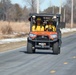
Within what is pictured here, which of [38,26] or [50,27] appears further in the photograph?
[38,26]

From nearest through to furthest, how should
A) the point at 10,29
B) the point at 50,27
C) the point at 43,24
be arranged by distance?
the point at 50,27
the point at 43,24
the point at 10,29

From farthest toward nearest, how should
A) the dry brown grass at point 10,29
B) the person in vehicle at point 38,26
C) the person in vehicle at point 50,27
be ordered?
the dry brown grass at point 10,29 → the person in vehicle at point 38,26 → the person in vehicle at point 50,27

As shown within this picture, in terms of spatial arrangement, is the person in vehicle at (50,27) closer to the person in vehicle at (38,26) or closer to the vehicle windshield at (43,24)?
the vehicle windshield at (43,24)

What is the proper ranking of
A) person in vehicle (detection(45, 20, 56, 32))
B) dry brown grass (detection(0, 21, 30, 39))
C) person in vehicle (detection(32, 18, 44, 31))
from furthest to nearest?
dry brown grass (detection(0, 21, 30, 39)) < person in vehicle (detection(32, 18, 44, 31)) < person in vehicle (detection(45, 20, 56, 32))

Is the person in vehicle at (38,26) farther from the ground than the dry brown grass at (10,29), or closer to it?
farther from the ground

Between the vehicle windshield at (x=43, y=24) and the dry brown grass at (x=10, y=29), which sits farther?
the dry brown grass at (x=10, y=29)

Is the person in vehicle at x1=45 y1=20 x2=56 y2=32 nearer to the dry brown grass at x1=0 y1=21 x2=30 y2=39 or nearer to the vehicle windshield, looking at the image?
the vehicle windshield

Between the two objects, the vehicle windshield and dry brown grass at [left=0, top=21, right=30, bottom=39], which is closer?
the vehicle windshield

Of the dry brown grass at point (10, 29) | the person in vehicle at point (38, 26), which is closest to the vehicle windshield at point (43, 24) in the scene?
the person in vehicle at point (38, 26)

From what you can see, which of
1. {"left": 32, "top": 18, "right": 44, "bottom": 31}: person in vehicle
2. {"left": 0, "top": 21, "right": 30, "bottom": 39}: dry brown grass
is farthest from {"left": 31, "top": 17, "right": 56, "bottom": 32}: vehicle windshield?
{"left": 0, "top": 21, "right": 30, "bottom": 39}: dry brown grass

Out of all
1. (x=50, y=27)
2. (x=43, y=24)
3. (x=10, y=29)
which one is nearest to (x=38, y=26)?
(x=43, y=24)

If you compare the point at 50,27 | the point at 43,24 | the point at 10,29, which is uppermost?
the point at 43,24

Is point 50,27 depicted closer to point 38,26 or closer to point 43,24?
point 43,24

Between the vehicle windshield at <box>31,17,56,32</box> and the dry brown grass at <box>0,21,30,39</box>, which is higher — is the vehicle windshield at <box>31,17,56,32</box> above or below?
above
